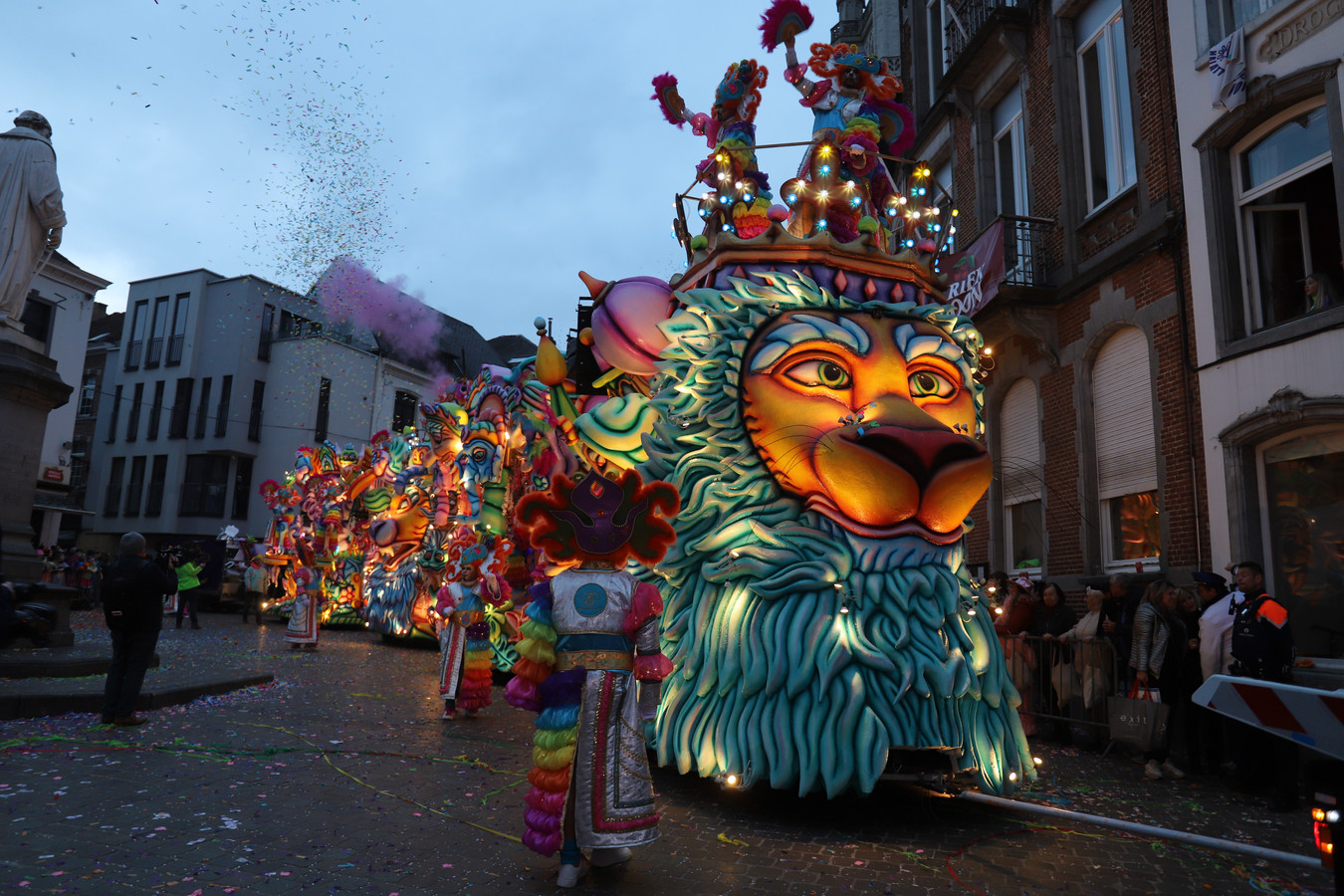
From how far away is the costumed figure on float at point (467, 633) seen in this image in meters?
8.10

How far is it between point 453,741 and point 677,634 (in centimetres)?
256

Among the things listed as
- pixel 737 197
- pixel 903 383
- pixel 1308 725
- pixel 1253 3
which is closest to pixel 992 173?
pixel 1253 3

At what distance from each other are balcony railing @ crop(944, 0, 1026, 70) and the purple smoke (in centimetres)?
1035

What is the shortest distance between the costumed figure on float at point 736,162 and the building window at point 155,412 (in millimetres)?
30210

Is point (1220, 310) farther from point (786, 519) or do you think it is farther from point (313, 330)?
point (313, 330)

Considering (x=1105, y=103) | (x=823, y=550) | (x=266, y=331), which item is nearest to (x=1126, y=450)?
(x=1105, y=103)

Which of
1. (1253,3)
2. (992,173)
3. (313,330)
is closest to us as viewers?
(1253,3)

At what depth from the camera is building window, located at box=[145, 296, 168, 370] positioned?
103ft

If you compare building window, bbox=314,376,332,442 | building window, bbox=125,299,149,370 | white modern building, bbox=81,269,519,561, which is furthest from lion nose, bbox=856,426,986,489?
building window, bbox=125,299,149,370

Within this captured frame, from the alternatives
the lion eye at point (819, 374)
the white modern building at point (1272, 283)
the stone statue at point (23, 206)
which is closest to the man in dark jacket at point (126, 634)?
the stone statue at point (23, 206)

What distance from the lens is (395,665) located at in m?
12.6

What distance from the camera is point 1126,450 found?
32.4 ft

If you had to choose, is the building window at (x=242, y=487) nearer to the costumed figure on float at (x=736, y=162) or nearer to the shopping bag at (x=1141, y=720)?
the costumed figure on float at (x=736, y=162)

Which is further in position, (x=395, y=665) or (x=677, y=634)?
(x=395, y=665)
